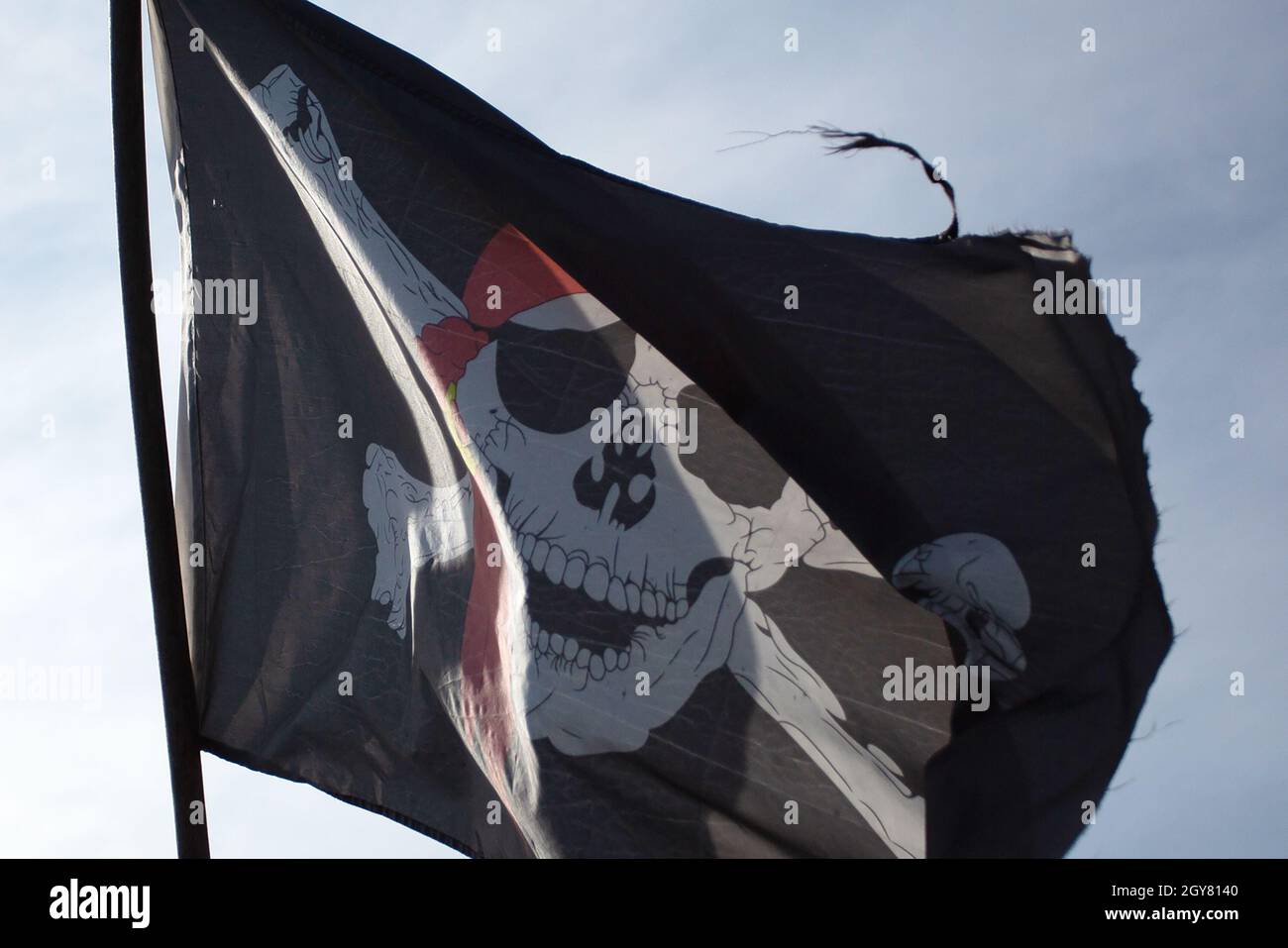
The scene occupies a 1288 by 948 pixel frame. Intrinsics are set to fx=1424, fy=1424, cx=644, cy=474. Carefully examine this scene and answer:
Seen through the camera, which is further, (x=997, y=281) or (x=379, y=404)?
(x=379, y=404)

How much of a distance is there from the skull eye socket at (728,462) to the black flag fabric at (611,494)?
1 cm

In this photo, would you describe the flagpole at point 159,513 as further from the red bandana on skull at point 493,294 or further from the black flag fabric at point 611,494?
the red bandana on skull at point 493,294

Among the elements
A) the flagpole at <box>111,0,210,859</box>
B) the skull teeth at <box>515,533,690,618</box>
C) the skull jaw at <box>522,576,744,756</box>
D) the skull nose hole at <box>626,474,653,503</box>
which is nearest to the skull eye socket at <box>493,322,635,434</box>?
the skull nose hole at <box>626,474,653,503</box>

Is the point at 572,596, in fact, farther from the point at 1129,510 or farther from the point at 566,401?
the point at 1129,510

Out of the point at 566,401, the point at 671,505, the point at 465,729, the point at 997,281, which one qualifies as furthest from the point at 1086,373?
the point at 465,729

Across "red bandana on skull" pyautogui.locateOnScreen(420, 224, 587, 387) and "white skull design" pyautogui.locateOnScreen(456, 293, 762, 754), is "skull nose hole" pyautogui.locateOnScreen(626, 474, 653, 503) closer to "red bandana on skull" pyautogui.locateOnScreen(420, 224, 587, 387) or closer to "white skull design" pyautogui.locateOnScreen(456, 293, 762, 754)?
"white skull design" pyautogui.locateOnScreen(456, 293, 762, 754)

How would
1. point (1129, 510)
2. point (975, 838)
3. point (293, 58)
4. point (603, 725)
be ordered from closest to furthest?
point (975, 838) → point (1129, 510) → point (603, 725) → point (293, 58)

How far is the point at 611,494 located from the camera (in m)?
4.92

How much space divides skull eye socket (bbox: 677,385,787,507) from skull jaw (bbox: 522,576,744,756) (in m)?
0.30

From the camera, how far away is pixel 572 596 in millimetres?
4773

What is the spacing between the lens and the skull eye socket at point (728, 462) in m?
4.80

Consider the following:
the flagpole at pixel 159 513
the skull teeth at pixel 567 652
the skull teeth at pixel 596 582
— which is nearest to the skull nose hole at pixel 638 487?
the skull teeth at pixel 596 582

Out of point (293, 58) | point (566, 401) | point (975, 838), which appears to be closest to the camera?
point (975, 838)

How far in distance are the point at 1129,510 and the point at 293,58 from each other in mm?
3453
